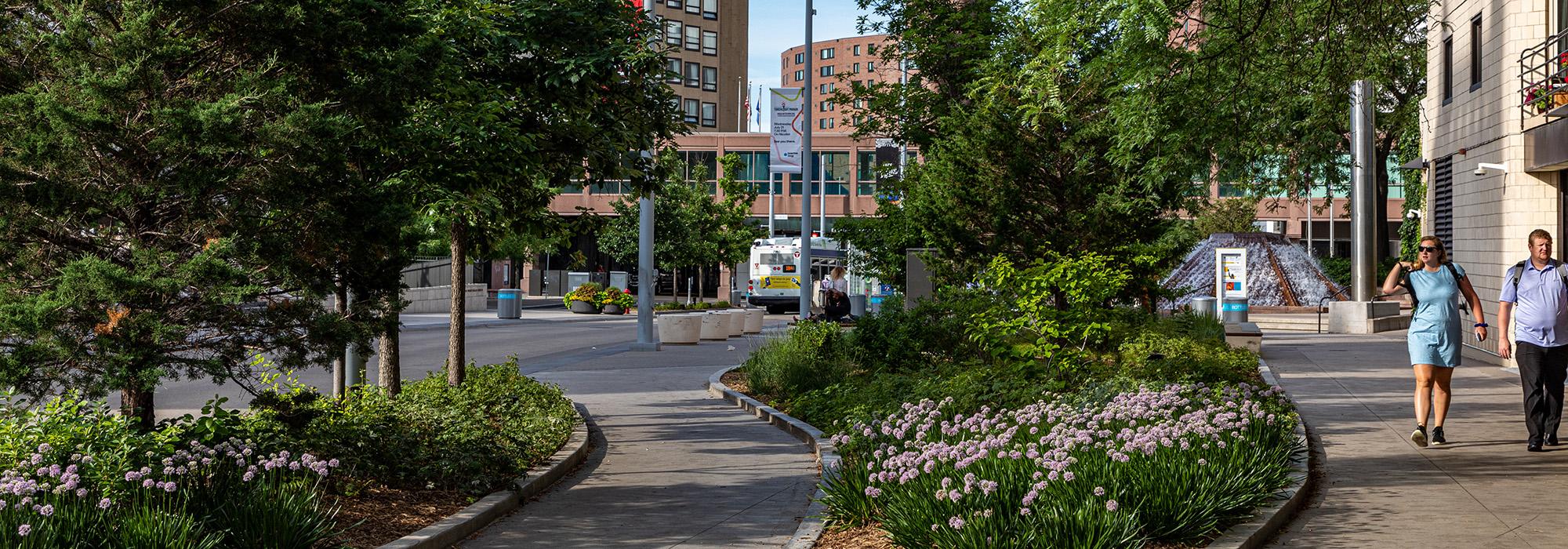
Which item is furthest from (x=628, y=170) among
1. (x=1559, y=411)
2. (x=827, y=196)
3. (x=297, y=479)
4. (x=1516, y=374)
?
(x=827, y=196)

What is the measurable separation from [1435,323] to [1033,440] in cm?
420

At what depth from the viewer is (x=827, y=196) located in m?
75.5

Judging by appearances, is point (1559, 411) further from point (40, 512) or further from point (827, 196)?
point (827, 196)

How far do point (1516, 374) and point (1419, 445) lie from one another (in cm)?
816

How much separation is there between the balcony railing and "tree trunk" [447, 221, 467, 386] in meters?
12.4

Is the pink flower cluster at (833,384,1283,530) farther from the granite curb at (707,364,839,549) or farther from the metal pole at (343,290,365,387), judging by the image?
the metal pole at (343,290,365,387)

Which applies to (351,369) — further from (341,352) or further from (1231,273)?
(1231,273)

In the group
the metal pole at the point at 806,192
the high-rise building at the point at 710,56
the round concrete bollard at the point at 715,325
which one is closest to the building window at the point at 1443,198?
the metal pole at the point at 806,192

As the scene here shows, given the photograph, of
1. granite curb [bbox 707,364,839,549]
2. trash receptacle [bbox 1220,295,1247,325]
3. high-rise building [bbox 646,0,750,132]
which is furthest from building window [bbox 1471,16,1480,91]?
high-rise building [bbox 646,0,750,132]

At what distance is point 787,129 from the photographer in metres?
33.3

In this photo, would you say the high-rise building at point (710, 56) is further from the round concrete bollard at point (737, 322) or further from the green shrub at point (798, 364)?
the green shrub at point (798, 364)

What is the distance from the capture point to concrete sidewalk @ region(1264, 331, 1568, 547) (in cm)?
721

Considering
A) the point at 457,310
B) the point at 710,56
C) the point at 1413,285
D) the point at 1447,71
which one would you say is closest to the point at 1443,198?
the point at 1447,71

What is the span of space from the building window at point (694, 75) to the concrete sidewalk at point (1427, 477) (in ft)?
253
